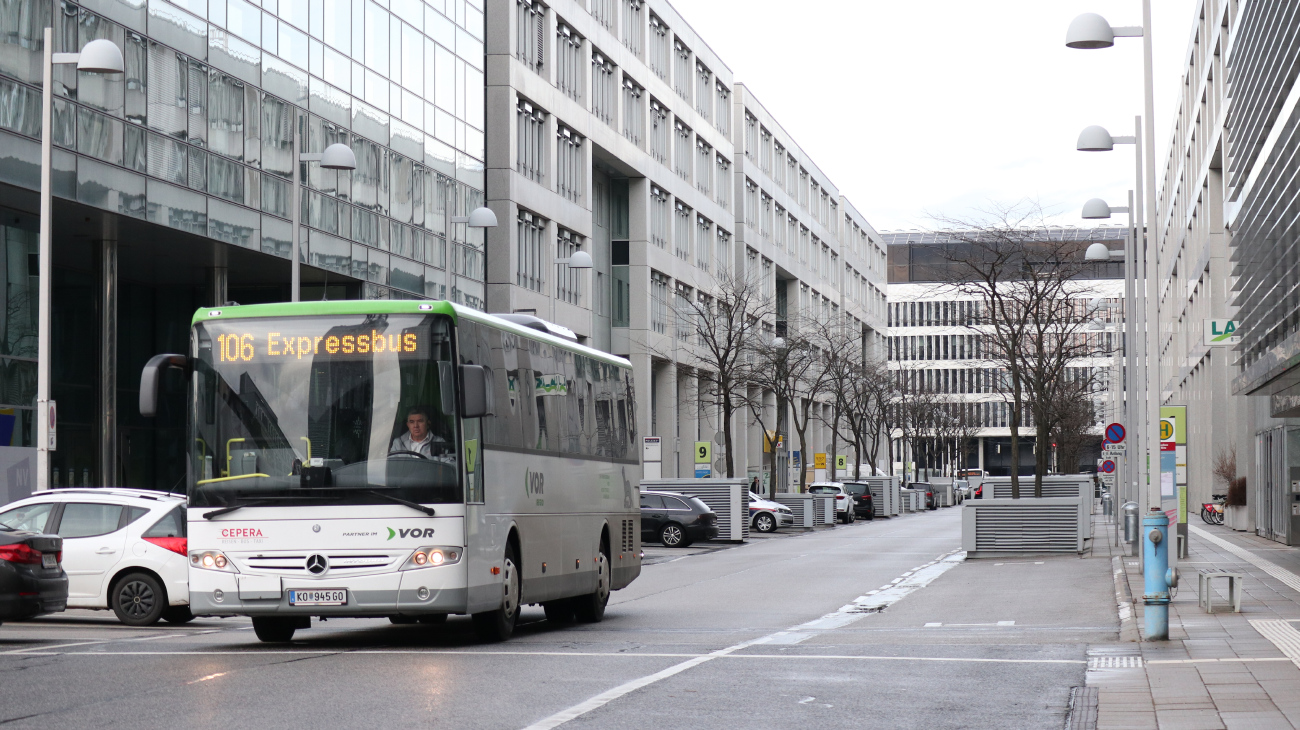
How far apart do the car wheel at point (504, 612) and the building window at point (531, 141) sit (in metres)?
36.0

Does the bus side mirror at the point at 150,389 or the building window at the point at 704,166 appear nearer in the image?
the bus side mirror at the point at 150,389

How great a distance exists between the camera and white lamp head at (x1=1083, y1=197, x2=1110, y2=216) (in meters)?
32.9

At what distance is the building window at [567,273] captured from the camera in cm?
5538

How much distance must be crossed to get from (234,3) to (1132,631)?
24.6 meters

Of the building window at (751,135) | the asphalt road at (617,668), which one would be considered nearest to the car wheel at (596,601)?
the asphalt road at (617,668)

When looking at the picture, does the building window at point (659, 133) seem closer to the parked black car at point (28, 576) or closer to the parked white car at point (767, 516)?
the parked white car at point (767, 516)

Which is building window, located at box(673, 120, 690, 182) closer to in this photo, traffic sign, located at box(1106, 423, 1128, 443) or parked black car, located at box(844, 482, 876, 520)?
parked black car, located at box(844, 482, 876, 520)

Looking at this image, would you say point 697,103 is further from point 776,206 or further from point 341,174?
point 341,174

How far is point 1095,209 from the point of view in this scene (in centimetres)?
3297

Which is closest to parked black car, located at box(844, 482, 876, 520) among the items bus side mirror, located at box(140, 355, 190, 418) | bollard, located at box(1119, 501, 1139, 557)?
bollard, located at box(1119, 501, 1139, 557)

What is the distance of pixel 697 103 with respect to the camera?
7431cm

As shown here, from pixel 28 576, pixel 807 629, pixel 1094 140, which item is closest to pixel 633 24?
pixel 1094 140

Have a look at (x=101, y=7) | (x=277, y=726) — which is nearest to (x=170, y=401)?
Result: (x=101, y=7)

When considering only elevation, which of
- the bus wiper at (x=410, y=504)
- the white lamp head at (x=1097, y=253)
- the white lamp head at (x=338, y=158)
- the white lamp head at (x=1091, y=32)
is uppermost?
the white lamp head at (x=1091, y=32)
